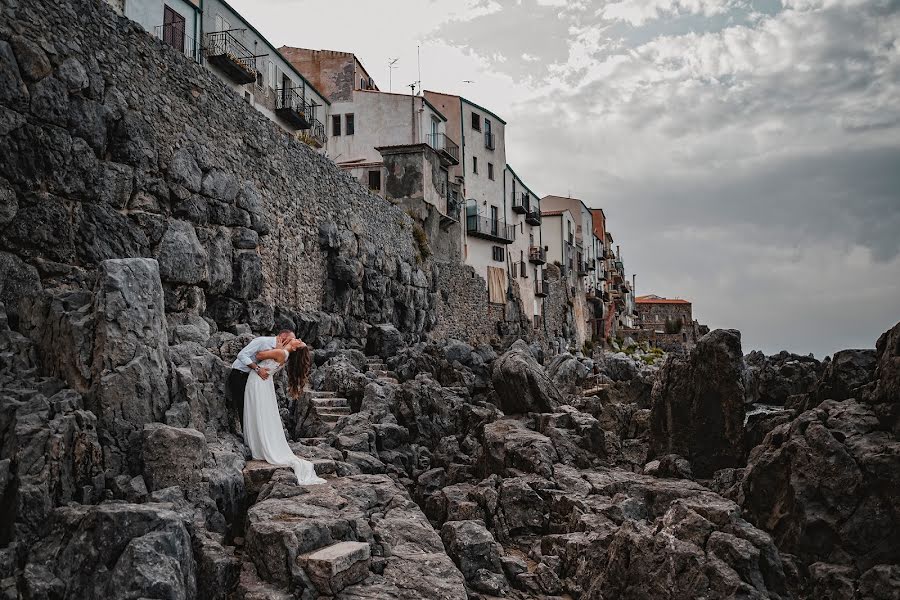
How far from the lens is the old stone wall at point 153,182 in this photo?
40.8 feet

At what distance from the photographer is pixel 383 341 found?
25500 millimetres

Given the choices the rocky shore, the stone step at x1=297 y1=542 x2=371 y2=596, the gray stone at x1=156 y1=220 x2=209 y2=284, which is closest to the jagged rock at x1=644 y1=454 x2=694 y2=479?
the rocky shore

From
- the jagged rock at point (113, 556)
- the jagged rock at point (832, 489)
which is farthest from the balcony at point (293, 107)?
the jagged rock at point (113, 556)

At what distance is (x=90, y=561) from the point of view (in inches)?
262

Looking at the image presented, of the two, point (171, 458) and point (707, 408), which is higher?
point (707, 408)

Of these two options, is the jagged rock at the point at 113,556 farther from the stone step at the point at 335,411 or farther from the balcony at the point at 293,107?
the balcony at the point at 293,107

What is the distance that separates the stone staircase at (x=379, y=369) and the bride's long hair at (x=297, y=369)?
27.3ft

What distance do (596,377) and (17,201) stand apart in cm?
2475

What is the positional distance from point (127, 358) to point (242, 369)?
217cm

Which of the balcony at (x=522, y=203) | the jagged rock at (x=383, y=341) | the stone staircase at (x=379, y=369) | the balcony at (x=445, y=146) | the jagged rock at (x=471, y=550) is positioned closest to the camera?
the jagged rock at (x=471, y=550)

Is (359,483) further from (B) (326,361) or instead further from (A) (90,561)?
(B) (326,361)

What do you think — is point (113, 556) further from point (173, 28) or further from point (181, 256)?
point (173, 28)

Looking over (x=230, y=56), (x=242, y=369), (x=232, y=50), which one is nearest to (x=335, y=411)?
(x=242, y=369)

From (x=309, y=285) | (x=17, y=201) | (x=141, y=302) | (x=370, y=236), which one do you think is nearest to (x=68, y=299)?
(x=141, y=302)
